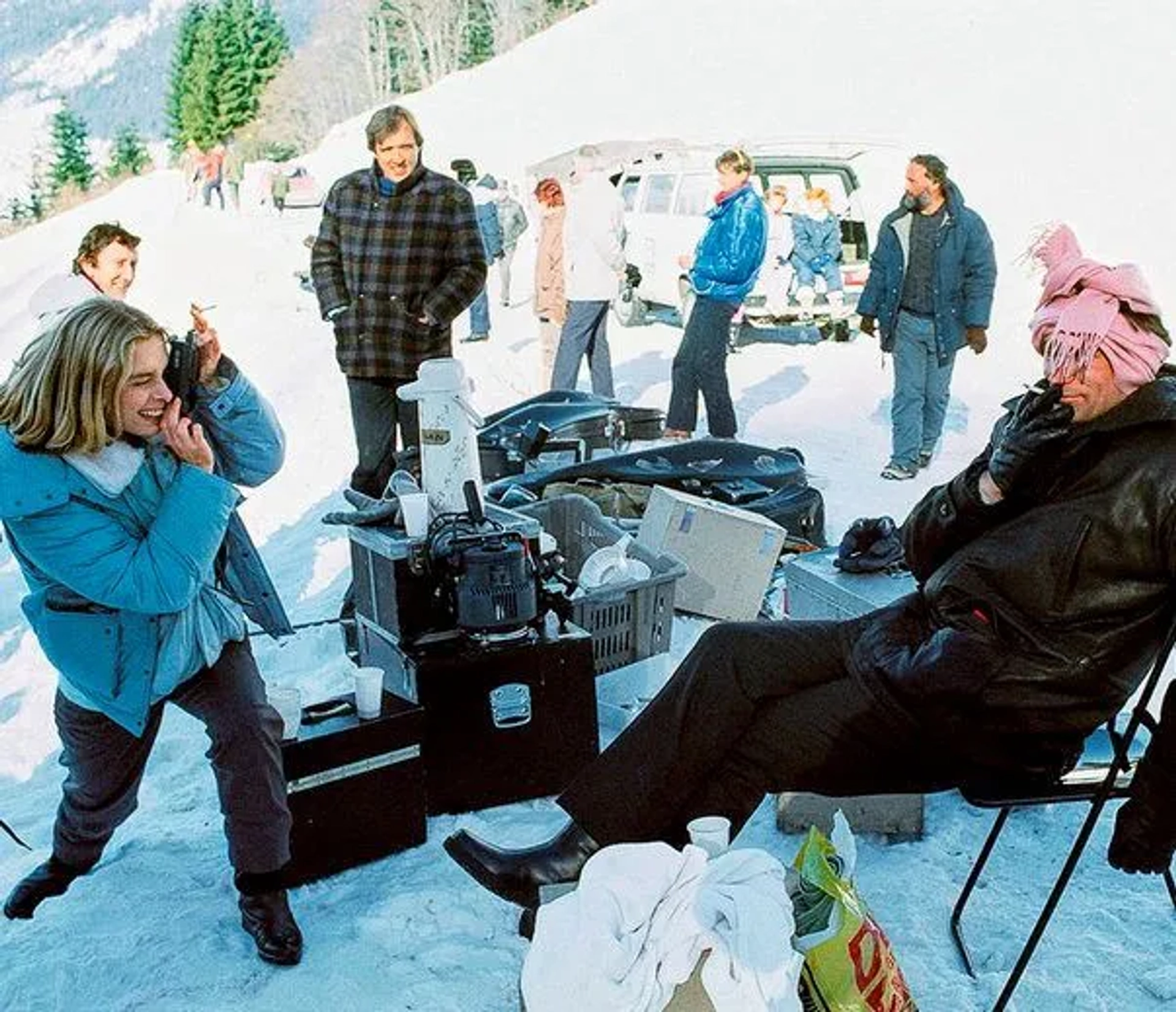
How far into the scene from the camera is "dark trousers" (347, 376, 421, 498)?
5.55 m

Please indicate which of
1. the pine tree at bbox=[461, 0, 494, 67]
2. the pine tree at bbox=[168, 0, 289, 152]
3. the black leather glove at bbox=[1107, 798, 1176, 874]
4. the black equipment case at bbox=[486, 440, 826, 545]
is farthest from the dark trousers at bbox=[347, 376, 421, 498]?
the pine tree at bbox=[461, 0, 494, 67]

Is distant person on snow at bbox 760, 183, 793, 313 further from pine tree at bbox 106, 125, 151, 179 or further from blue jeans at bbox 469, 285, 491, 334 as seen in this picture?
pine tree at bbox 106, 125, 151, 179

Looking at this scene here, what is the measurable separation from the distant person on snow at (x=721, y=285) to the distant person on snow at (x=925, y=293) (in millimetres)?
760

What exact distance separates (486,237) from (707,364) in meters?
7.32

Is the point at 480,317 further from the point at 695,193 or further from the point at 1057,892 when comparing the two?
the point at 1057,892

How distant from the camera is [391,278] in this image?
216 inches

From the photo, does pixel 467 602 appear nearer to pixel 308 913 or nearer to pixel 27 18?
pixel 308 913

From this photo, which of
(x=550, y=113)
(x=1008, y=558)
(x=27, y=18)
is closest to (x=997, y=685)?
(x=1008, y=558)

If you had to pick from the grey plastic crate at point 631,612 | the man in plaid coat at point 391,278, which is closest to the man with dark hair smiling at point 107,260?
the man in plaid coat at point 391,278

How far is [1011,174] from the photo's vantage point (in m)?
23.5

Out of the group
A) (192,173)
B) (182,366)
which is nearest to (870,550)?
(182,366)

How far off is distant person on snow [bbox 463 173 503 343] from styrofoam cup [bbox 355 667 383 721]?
33.3 ft

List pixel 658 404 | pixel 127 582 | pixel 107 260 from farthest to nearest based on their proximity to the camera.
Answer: pixel 658 404, pixel 107 260, pixel 127 582

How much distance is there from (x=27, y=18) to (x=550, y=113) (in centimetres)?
14627
